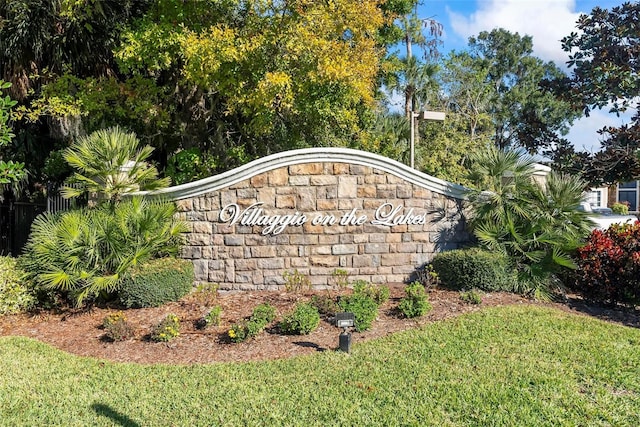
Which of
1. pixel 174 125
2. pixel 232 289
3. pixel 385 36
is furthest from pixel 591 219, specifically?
pixel 174 125

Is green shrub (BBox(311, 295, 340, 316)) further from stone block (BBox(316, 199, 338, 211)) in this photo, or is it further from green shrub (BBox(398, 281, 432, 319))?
stone block (BBox(316, 199, 338, 211))

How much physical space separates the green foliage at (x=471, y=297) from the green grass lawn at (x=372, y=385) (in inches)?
42.0

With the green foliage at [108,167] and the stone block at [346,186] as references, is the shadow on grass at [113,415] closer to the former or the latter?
the green foliage at [108,167]

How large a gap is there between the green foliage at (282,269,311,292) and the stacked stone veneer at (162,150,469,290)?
0.08 m

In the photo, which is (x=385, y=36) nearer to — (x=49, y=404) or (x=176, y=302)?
(x=176, y=302)

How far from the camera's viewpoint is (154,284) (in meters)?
7.38

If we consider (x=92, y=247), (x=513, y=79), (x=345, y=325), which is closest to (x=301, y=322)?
(x=345, y=325)

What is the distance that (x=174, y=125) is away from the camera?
13.1 metres

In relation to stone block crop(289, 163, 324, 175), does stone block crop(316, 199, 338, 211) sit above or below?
below

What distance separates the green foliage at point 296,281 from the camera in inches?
328

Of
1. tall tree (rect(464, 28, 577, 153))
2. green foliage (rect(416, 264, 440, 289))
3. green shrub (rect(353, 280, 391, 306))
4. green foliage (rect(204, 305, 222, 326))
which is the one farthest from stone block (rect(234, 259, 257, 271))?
tall tree (rect(464, 28, 577, 153))

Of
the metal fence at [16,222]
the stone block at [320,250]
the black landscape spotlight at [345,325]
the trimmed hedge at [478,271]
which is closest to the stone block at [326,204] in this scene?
the stone block at [320,250]

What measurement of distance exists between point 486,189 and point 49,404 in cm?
741

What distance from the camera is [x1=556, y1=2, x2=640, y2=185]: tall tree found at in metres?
8.12
